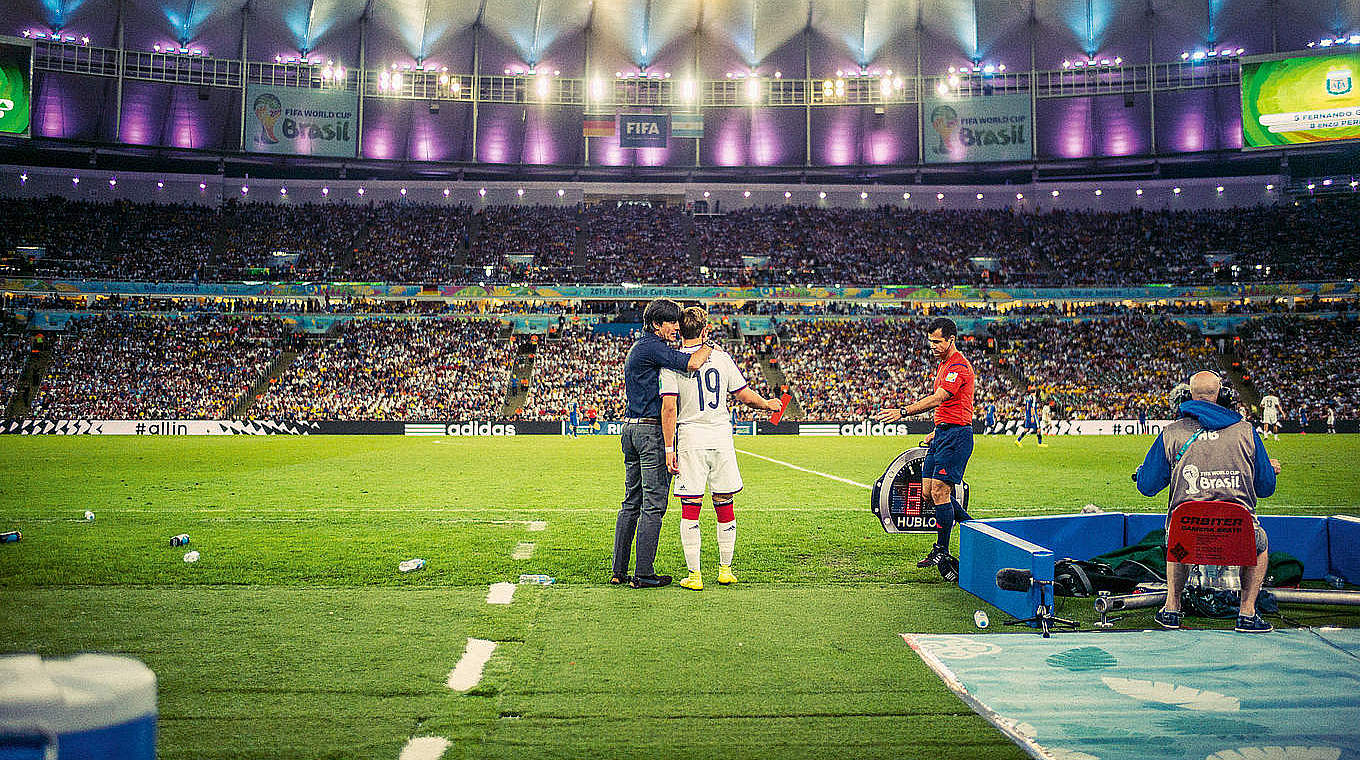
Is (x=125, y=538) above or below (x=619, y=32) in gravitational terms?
below

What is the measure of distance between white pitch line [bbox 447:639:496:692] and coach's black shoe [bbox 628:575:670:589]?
1944 millimetres

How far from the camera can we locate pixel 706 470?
7.48 meters

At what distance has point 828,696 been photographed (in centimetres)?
464

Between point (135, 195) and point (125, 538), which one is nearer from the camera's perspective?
point (125, 538)

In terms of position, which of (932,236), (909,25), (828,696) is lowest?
(828,696)

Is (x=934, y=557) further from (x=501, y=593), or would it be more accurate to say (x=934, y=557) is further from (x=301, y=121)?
(x=301, y=121)

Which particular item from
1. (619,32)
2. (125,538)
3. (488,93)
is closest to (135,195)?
(488,93)

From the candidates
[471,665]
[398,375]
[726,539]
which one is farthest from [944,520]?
[398,375]

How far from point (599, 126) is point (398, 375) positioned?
1912cm

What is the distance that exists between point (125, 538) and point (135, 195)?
52170 mm

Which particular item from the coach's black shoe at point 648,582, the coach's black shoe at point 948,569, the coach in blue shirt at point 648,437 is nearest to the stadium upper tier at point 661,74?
the coach in blue shirt at point 648,437

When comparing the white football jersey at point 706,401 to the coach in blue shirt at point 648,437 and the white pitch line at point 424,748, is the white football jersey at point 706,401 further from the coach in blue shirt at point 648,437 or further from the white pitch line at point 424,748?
the white pitch line at point 424,748

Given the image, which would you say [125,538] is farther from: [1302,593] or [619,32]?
[619,32]

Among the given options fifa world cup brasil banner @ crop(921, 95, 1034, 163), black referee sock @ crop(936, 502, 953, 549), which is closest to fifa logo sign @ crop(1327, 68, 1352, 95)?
fifa world cup brasil banner @ crop(921, 95, 1034, 163)
